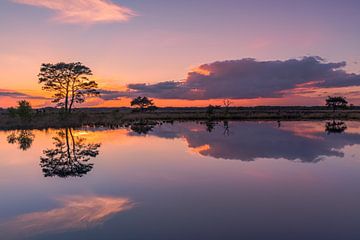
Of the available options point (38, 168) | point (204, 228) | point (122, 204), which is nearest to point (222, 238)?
point (204, 228)

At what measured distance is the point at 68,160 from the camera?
20109mm

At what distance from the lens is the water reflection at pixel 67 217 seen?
8.50 meters

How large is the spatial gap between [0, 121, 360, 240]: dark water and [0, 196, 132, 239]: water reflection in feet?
0.10

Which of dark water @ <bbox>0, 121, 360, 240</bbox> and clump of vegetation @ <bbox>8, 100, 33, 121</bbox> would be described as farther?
clump of vegetation @ <bbox>8, 100, 33, 121</bbox>

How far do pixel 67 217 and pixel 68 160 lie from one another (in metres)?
11.3

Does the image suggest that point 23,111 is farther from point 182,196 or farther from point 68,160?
point 182,196

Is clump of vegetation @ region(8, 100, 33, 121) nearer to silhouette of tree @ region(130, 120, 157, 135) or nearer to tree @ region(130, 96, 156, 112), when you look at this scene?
silhouette of tree @ region(130, 120, 157, 135)

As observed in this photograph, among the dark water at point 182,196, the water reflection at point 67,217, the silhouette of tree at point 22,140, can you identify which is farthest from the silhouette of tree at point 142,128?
the water reflection at point 67,217

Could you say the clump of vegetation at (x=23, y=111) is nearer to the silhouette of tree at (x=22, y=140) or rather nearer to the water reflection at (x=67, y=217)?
the silhouette of tree at (x=22, y=140)

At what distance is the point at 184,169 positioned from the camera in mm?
16922

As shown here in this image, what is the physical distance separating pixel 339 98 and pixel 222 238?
493 feet

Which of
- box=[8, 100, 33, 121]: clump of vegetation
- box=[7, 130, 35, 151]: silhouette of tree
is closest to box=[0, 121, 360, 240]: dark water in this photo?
box=[7, 130, 35, 151]: silhouette of tree

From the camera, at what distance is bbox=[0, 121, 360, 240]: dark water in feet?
27.2

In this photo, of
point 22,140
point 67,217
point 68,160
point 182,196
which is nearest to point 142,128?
point 22,140
